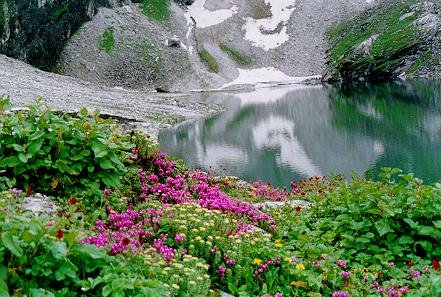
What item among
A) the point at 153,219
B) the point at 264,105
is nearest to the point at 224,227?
A: the point at 153,219

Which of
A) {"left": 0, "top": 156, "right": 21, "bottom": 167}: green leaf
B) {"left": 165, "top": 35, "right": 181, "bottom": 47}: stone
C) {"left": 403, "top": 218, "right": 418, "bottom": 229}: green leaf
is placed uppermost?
{"left": 165, "top": 35, "right": 181, "bottom": 47}: stone

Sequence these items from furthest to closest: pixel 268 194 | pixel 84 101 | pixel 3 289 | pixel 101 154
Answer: pixel 84 101 → pixel 268 194 → pixel 101 154 → pixel 3 289

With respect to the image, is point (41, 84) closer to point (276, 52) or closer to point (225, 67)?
point (225, 67)

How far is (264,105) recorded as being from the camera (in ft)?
256

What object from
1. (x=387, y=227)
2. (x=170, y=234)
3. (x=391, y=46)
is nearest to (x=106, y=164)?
(x=170, y=234)

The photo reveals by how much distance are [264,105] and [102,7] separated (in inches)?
2258

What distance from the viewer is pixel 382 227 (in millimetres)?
9602

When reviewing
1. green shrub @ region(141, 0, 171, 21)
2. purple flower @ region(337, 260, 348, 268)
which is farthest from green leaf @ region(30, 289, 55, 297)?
green shrub @ region(141, 0, 171, 21)

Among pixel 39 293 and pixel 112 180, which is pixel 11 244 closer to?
pixel 39 293

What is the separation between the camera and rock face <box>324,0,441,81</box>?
110375 millimetres

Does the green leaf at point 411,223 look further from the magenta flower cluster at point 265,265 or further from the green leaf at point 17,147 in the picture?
the green leaf at point 17,147

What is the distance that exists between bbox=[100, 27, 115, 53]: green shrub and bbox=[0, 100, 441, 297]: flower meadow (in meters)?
104

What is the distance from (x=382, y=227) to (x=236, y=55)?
119448 mm

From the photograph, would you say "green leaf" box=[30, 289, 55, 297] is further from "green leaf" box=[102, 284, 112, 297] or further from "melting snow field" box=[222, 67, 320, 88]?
"melting snow field" box=[222, 67, 320, 88]
